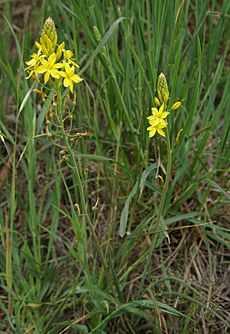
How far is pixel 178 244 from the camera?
194 centimetres

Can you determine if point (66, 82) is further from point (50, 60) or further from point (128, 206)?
point (128, 206)

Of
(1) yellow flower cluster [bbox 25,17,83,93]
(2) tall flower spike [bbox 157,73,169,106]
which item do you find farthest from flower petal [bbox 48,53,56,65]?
(2) tall flower spike [bbox 157,73,169,106]

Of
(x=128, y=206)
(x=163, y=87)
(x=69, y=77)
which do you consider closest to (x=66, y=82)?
(x=69, y=77)

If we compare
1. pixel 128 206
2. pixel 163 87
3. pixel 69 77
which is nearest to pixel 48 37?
pixel 69 77

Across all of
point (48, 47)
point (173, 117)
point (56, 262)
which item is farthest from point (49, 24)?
point (56, 262)

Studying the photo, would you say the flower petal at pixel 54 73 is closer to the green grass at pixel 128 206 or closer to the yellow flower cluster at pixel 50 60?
the yellow flower cluster at pixel 50 60

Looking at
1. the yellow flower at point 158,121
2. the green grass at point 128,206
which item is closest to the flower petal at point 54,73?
the yellow flower at point 158,121

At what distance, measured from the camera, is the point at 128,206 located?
1.69 metres

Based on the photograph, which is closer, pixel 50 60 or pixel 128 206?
pixel 50 60

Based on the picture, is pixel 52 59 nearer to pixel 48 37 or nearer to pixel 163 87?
pixel 48 37

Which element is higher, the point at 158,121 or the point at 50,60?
the point at 50,60

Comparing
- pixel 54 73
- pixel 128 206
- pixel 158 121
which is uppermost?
pixel 54 73

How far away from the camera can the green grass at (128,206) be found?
1.67m

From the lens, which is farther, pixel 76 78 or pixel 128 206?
pixel 128 206
